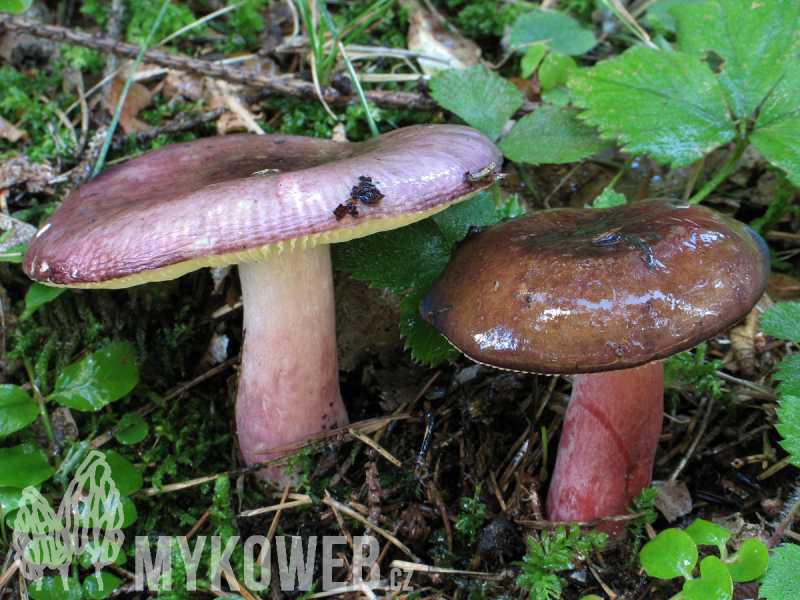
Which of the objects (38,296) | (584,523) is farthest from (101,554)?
(584,523)

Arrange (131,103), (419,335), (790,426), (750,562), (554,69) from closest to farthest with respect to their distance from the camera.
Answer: (750,562) → (790,426) → (419,335) → (554,69) → (131,103)

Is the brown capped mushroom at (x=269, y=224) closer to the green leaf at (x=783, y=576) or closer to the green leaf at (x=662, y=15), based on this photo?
the green leaf at (x=783, y=576)

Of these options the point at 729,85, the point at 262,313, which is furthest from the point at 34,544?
the point at 729,85

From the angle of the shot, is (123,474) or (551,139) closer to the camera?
(123,474)

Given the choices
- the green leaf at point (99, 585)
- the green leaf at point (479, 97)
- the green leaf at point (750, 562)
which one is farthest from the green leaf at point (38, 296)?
the green leaf at point (750, 562)

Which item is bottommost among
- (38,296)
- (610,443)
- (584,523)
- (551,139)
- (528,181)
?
(584,523)

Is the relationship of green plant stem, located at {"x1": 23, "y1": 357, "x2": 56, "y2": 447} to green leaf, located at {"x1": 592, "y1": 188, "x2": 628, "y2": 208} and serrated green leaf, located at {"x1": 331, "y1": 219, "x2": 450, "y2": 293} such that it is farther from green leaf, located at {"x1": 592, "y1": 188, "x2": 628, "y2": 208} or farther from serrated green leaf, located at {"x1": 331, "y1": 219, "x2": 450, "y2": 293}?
green leaf, located at {"x1": 592, "y1": 188, "x2": 628, "y2": 208}

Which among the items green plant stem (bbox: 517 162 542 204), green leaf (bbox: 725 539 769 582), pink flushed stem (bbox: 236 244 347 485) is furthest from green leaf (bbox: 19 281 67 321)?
green leaf (bbox: 725 539 769 582)

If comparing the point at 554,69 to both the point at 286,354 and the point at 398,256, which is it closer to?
the point at 398,256
